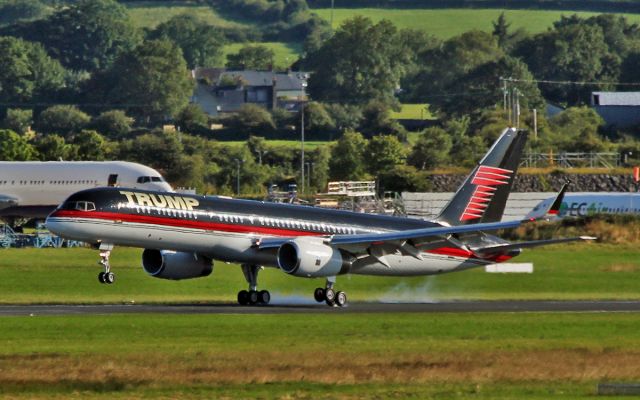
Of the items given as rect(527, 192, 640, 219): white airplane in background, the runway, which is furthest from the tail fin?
rect(527, 192, 640, 219): white airplane in background

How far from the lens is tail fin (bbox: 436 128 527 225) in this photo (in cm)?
6919

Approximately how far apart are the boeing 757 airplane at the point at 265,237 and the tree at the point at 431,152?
92307 mm

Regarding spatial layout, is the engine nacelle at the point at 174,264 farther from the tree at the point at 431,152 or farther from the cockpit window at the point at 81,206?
the tree at the point at 431,152

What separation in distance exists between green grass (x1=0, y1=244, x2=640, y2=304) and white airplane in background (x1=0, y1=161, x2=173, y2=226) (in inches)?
955

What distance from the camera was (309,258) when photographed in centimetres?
6097

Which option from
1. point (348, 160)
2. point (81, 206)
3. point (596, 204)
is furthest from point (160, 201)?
point (348, 160)

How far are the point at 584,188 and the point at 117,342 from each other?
9393 cm

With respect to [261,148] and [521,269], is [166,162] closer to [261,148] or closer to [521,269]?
[261,148]

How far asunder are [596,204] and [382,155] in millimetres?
41343

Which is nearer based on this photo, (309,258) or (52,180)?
(309,258)

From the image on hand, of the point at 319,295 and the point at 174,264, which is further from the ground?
the point at 174,264

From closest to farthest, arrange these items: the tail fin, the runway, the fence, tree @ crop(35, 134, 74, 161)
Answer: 1. the runway
2. the tail fin
3. the fence
4. tree @ crop(35, 134, 74, 161)

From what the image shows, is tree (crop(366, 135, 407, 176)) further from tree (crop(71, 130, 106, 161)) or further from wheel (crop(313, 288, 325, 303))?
wheel (crop(313, 288, 325, 303))

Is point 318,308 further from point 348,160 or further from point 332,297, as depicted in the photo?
point 348,160
